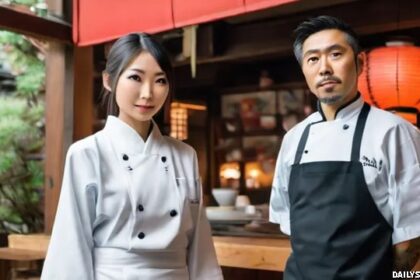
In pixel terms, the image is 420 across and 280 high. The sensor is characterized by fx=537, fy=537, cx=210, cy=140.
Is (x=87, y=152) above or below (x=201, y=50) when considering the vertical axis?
below

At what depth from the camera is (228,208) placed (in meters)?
→ 4.71

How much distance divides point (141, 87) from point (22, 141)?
297 centimetres

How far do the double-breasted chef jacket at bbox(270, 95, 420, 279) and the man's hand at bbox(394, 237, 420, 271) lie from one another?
0.03 meters

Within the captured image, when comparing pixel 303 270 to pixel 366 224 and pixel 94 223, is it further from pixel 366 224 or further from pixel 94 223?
pixel 94 223

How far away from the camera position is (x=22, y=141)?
492cm

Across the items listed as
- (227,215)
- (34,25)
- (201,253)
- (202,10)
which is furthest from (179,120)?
(201,253)

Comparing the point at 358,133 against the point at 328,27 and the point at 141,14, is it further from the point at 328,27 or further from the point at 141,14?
the point at 141,14

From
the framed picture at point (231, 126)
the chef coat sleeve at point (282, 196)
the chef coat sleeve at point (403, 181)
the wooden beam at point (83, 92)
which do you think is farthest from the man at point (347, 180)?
the framed picture at point (231, 126)

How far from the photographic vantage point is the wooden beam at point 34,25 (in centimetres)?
396

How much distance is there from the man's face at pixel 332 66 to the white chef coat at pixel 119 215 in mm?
755

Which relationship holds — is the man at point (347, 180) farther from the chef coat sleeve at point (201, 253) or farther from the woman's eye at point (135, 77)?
the woman's eye at point (135, 77)

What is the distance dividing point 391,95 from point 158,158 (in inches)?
100

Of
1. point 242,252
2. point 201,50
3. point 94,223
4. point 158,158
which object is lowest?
point 242,252

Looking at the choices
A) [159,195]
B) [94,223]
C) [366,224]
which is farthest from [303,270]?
[94,223]
